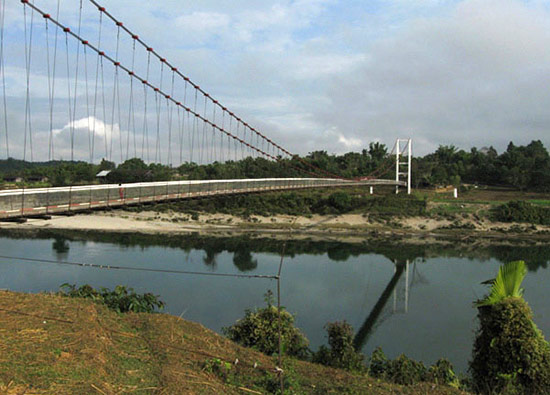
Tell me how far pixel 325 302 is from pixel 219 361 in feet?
26.8

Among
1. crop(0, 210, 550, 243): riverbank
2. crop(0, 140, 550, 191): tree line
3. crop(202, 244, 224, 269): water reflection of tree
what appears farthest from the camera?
crop(0, 210, 550, 243): riverbank

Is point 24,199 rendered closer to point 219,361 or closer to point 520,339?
point 219,361

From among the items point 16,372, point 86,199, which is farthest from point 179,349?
point 86,199

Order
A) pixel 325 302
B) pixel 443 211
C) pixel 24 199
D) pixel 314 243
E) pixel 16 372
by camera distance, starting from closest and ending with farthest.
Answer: pixel 16 372 < pixel 24 199 < pixel 325 302 < pixel 314 243 < pixel 443 211

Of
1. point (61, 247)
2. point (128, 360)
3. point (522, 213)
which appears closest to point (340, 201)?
point (522, 213)

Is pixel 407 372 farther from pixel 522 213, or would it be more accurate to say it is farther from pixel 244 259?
pixel 522 213

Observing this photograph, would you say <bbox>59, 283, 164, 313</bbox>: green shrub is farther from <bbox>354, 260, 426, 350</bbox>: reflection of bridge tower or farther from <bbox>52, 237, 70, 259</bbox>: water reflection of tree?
<bbox>52, 237, 70, 259</bbox>: water reflection of tree

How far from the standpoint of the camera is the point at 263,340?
20.9ft

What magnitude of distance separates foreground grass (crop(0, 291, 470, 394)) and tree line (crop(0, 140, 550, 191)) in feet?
43.4

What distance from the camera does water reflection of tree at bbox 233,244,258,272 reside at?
17.4 meters

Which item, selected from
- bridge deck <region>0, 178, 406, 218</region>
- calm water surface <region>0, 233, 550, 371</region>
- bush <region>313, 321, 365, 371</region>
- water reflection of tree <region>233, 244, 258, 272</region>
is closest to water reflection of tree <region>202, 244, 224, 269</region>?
calm water surface <region>0, 233, 550, 371</region>

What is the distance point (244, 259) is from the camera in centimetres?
1886

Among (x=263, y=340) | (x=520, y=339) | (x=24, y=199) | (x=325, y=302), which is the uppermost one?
(x=24, y=199)

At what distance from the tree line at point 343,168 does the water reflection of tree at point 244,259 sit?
584cm
